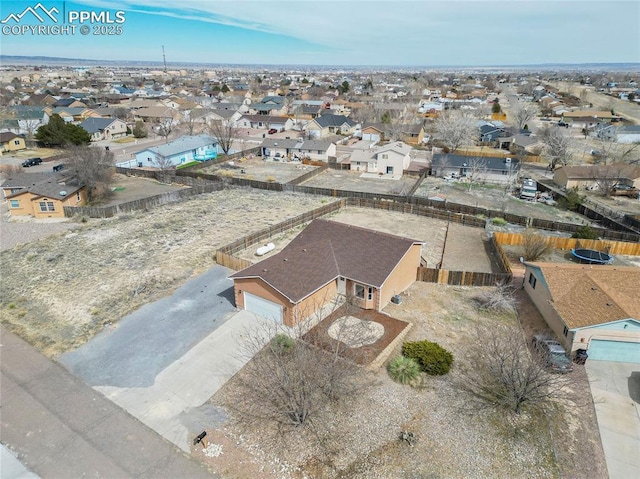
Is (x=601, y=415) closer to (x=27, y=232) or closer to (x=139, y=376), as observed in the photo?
(x=139, y=376)

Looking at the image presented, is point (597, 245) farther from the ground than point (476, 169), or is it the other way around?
point (476, 169)

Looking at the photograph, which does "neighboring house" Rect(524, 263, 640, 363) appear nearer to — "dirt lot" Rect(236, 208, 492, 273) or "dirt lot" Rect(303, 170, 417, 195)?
"dirt lot" Rect(236, 208, 492, 273)

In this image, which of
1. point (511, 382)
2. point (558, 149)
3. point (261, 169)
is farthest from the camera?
point (261, 169)

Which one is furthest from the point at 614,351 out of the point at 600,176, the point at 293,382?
the point at 600,176

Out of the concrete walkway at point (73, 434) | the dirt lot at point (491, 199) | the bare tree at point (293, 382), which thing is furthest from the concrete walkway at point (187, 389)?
the dirt lot at point (491, 199)

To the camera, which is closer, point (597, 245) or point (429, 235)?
point (597, 245)

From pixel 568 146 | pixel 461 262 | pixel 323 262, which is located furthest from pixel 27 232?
pixel 568 146

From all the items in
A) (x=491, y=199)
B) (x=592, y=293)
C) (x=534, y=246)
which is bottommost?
(x=491, y=199)

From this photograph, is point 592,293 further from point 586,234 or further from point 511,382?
point 586,234

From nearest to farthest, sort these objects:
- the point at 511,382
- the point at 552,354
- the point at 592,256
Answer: the point at 511,382
the point at 552,354
the point at 592,256
